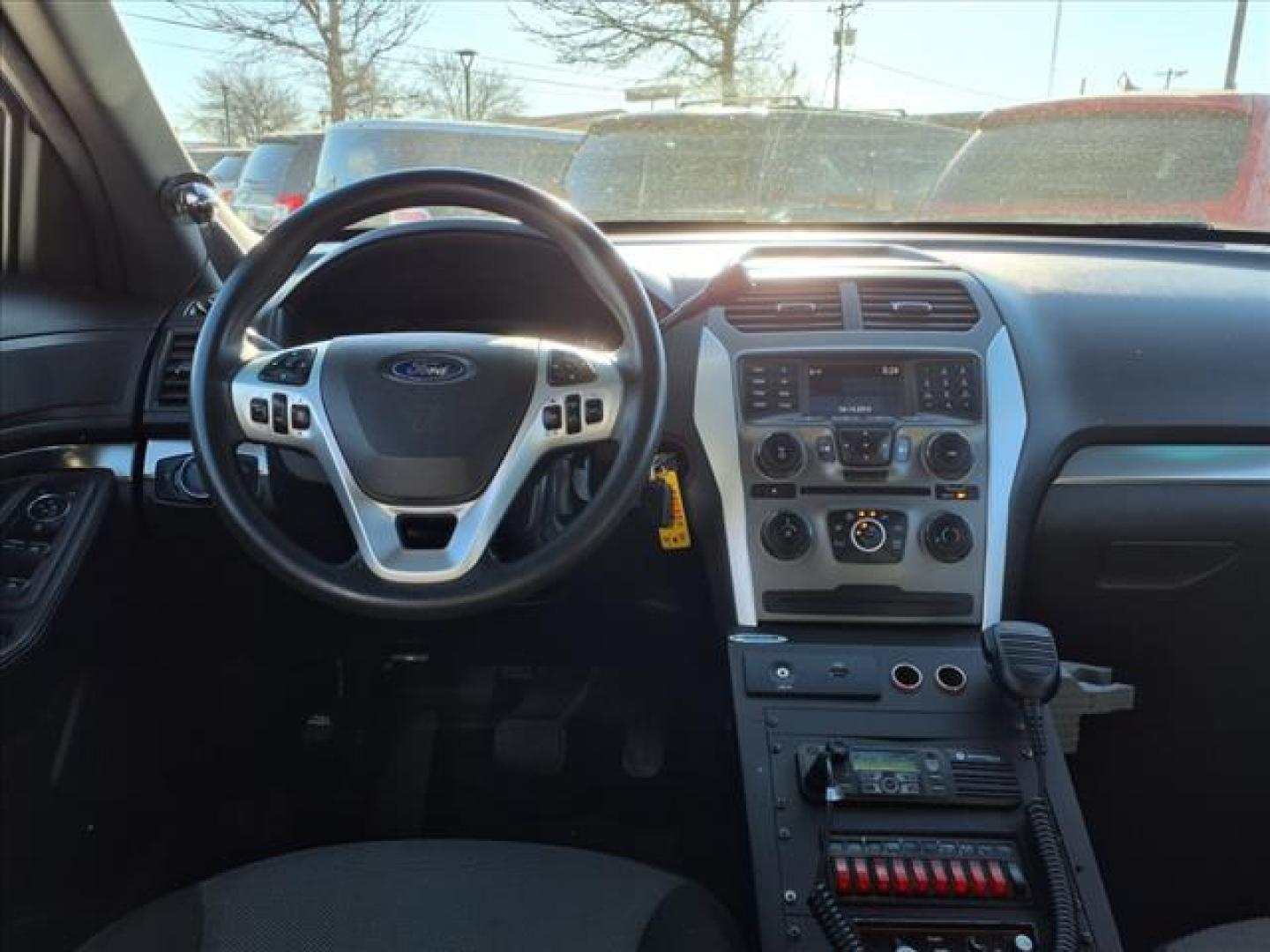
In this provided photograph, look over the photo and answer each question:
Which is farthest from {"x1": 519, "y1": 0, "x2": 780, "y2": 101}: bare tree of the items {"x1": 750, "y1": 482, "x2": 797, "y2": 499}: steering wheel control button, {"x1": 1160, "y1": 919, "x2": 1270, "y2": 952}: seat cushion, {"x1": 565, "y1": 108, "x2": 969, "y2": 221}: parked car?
{"x1": 1160, "y1": 919, "x2": 1270, "y2": 952}: seat cushion

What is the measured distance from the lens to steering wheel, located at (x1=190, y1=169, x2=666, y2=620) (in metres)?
1.42

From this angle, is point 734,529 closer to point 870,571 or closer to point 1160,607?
point 870,571

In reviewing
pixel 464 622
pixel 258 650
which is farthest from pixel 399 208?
pixel 258 650

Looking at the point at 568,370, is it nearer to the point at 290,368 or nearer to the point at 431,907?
the point at 290,368

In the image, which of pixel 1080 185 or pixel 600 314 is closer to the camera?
pixel 600 314

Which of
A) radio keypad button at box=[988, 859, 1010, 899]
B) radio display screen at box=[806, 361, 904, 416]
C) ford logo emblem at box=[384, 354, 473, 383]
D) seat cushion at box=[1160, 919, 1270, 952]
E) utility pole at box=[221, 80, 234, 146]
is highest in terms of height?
utility pole at box=[221, 80, 234, 146]

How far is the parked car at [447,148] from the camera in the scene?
2.03 m

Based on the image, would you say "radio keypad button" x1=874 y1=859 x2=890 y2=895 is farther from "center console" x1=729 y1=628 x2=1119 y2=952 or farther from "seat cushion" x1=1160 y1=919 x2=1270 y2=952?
"seat cushion" x1=1160 y1=919 x2=1270 y2=952

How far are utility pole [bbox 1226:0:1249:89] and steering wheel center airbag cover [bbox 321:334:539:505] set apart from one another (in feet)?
5.14

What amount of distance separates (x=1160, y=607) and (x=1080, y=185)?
0.86 metres

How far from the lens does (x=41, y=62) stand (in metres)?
1.80

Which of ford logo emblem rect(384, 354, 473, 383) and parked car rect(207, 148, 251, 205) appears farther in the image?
parked car rect(207, 148, 251, 205)

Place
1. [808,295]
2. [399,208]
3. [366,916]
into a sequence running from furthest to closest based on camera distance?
[808,295], [399,208], [366,916]

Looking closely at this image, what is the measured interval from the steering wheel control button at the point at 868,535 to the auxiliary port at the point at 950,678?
20 centimetres
